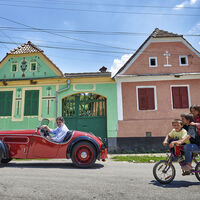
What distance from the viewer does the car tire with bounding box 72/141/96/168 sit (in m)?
5.58

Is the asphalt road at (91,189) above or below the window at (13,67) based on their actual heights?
below

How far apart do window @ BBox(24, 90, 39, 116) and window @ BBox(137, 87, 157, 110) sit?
6659mm

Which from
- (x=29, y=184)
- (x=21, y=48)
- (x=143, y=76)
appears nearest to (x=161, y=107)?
(x=143, y=76)

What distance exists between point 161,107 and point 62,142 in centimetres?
790

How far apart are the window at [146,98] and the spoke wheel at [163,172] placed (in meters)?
8.13

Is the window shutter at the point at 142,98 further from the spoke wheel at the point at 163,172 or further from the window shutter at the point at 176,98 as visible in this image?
the spoke wheel at the point at 163,172

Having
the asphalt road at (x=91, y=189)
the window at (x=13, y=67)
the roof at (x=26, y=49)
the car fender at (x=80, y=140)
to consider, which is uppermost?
the roof at (x=26, y=49)

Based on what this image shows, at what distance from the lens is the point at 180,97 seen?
466 inches

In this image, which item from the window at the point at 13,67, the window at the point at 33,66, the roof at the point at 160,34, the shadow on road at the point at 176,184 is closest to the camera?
the shadow on road at the point at 176,184

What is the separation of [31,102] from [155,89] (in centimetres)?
811

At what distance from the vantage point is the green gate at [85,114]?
12.1 meters

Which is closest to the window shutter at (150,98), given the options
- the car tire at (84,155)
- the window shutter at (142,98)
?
the window shutter at (142,98)

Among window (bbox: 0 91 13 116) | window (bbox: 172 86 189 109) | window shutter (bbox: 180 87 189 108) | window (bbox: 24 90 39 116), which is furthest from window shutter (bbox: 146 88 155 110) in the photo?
window (bbox: 0 91 13 116)

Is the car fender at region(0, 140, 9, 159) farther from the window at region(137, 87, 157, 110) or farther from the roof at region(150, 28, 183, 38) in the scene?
the roof at region(150, 28, 183, 38)
